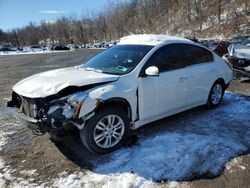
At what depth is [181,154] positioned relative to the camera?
4.62 meters

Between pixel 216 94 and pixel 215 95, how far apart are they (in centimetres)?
5

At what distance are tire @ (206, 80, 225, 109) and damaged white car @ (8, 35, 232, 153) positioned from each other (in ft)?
1.07

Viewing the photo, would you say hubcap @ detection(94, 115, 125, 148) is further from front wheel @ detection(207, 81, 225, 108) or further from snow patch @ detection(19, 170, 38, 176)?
front wheel @ detection(207, 81, 225, 108)

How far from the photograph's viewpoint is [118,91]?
4.69m

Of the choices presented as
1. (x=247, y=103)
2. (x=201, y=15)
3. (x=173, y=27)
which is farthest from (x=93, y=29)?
(x=247, y=103)

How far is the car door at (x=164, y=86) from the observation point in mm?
5129

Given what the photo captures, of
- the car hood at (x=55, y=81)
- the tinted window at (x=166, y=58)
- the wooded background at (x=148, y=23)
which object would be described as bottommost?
the car hood at (x=55, y=81)

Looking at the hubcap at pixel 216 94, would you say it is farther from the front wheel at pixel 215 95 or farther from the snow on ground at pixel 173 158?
the snow on ground at pixel 173 158

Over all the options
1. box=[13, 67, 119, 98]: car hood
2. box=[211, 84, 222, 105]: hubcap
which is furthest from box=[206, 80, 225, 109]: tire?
box=[13, 67, 119, 98]: car hood

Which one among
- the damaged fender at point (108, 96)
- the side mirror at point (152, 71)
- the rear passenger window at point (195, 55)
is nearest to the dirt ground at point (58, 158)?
the damaged fender at point (108, 96)

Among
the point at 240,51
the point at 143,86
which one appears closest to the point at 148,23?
the point at 240,51

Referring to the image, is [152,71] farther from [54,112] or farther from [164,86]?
[54,112]

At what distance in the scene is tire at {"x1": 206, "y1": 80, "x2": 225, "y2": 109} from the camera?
693cm

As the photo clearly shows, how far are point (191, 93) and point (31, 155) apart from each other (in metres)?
3.29
